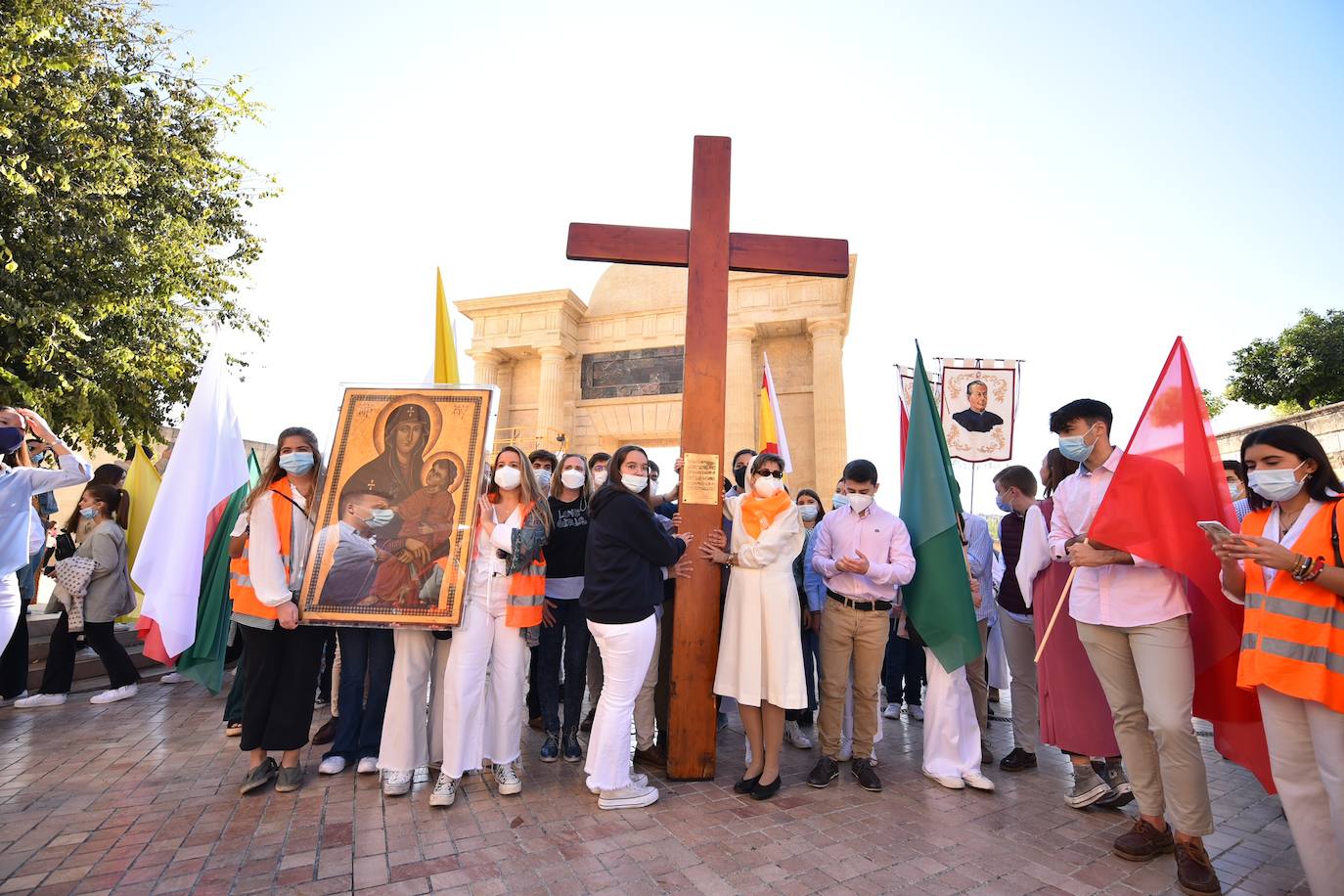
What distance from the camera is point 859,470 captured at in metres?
4.49

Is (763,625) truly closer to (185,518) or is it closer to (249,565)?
(249,565)

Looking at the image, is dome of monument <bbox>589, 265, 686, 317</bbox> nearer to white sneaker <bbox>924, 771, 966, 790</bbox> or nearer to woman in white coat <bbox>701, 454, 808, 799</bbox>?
woman in white coat <bbox>701, 454, 808, 799</bbox>

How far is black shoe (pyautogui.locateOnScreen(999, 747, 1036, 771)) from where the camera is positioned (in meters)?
4.55

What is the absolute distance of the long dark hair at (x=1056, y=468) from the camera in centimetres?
427

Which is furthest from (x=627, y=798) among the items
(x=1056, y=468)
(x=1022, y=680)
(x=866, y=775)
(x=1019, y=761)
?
(x=1056, y=468)

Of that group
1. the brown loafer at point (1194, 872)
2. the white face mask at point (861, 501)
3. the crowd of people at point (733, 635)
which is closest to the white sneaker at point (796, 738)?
the crowd of people at point (733, 635)

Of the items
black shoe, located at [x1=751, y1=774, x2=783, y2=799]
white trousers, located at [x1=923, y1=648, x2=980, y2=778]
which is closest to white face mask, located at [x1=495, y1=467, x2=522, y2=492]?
black shoe, located at [x1=751, y1=774, x2=783, y2=799]

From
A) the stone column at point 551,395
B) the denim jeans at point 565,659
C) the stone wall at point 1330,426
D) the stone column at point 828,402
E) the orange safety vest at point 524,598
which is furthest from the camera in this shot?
the stone column at point 551,395

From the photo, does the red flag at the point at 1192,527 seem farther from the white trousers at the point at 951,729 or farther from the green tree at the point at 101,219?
the green tree at the point at 101,219

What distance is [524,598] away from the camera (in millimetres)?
3977

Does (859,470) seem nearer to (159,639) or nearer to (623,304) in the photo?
(159,639)

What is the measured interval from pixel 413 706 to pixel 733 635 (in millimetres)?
1983

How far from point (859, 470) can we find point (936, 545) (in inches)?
28.7

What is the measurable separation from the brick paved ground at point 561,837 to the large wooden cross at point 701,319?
0.41 meters
